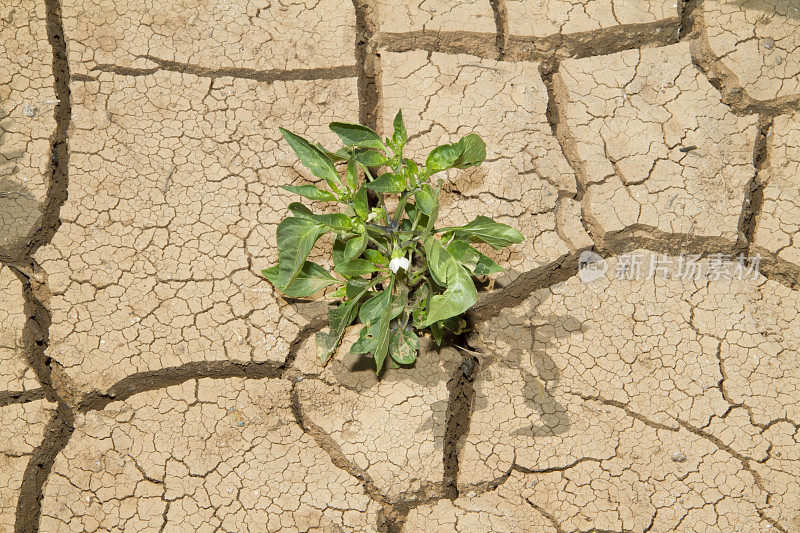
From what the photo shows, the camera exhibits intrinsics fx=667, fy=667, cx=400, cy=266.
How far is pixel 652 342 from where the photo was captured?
3002 millimetres

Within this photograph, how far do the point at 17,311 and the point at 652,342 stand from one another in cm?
284

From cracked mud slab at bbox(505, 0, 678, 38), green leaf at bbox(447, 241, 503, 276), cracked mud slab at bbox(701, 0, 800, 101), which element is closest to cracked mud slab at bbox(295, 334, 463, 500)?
green leaf at bbox(447, 241, 503, 276)

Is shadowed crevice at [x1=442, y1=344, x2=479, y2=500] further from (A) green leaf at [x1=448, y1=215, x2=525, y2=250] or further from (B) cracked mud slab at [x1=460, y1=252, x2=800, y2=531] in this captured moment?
(A) green leaf at [x1=448, y1=215, x2=525, y2=250]

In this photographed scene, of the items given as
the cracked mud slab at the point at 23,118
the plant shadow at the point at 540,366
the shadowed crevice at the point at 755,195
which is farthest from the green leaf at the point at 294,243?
the shadowed crevice at the point at 755,195

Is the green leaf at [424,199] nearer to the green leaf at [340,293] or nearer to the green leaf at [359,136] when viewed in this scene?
the green leaf at [359,136]

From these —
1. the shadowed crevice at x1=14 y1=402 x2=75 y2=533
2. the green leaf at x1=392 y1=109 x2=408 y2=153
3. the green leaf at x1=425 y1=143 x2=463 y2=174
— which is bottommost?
the shadowed crevice at x1=14 y1=402 x2=75 y2=533

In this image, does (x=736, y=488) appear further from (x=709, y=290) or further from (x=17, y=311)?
(x=17, y=311)

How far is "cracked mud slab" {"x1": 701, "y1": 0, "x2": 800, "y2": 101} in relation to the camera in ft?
11.4

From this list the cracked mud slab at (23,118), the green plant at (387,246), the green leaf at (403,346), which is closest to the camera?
the green plant at (387,246)

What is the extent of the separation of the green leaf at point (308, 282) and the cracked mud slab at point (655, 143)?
136cm

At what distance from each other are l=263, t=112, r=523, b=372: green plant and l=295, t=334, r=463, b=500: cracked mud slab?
4.4 inches

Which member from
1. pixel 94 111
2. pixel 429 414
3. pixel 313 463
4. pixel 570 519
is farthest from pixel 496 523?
pixel 94 111

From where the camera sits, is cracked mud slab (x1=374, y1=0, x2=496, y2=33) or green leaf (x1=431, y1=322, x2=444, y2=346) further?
cracked mud slab (x1=374, y1=0, x2=496, y2=33)

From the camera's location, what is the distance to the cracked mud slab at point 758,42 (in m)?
3.47
